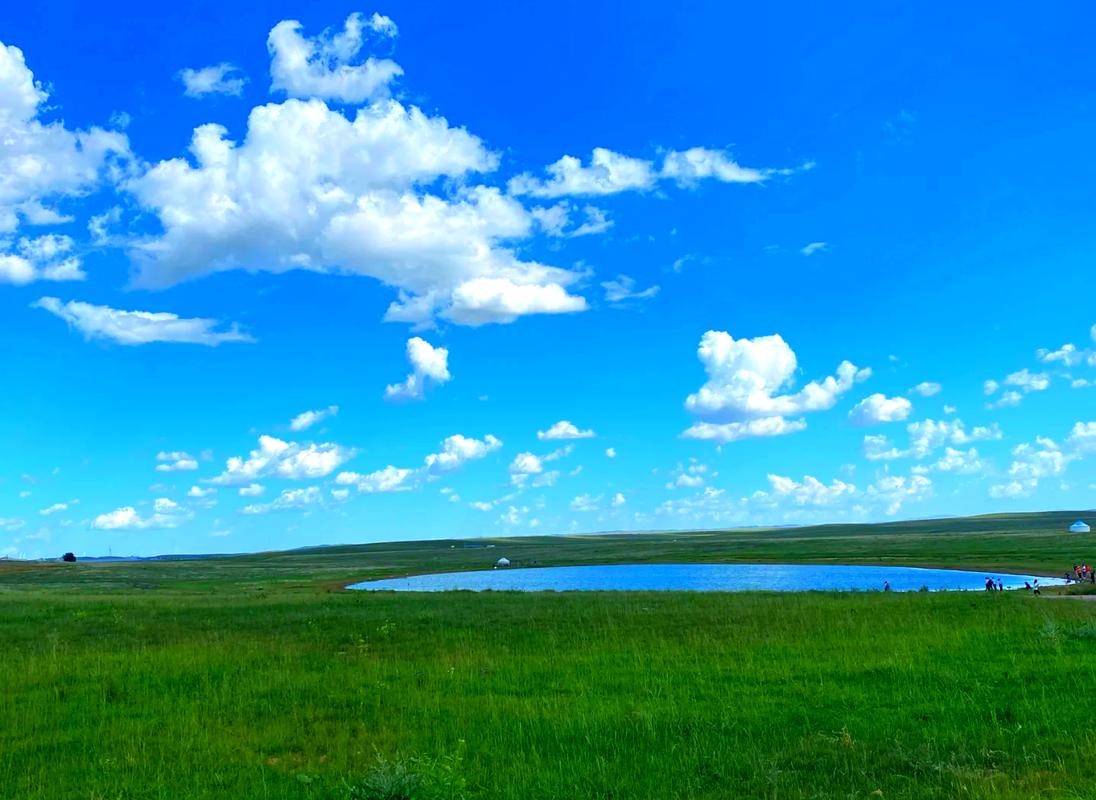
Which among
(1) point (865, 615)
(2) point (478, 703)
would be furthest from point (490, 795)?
(1) point (865, 615)

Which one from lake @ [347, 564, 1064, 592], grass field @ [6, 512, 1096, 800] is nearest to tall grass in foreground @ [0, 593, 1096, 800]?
grass field @ [6, 512, 1096, 800]

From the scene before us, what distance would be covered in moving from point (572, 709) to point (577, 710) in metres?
0.18

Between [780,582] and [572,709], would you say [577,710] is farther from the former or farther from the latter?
[780,582]

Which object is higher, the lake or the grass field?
the grass field

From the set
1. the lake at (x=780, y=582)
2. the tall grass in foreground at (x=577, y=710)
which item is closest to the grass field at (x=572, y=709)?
the tall grass in foreground at (x=577, y=710)

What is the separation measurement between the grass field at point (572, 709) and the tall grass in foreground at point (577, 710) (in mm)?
63

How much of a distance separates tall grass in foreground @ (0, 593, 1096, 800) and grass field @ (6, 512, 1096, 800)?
0.06 metres

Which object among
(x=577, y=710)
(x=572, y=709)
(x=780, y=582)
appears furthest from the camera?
(x=780, y=582)

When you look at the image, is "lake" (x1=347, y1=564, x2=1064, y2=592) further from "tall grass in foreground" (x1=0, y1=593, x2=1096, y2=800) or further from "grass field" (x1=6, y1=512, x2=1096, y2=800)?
"tall grass in foreground" (x1=0, y1=593, x2=1096, y2=800)

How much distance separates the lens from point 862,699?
47.6ft

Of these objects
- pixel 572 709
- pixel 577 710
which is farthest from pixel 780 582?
pixel 577 710

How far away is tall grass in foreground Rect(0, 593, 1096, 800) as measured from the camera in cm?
1053

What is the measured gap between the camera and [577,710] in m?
14.1

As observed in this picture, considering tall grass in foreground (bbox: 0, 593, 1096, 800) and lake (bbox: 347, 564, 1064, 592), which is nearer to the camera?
tall grass in foreground (bbox: 0, 593, 1096, 800)
